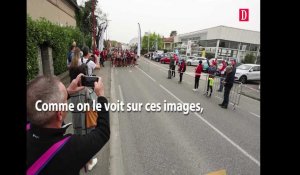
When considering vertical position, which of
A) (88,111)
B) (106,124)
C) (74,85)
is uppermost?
(74,85)

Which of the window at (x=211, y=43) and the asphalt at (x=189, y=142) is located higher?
the window at (x=211, y=43)

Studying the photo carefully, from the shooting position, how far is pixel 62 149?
137cm

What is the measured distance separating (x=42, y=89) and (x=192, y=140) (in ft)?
15.2

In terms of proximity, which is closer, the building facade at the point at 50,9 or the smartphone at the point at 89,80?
the smartphone at the point at 89,80

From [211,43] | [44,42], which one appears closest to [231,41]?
[211,43]

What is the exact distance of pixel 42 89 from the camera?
1.51m

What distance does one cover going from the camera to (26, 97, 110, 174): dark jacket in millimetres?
1339

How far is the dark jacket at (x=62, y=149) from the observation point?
1.34m

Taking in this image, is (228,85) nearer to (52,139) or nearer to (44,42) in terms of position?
(44,42)

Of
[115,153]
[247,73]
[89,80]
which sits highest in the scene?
[247,73]

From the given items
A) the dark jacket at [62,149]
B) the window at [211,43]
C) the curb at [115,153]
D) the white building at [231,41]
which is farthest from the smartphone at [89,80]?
the window at [211,43]

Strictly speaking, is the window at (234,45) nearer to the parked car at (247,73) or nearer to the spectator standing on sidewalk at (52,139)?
the parked car at (247,73)
